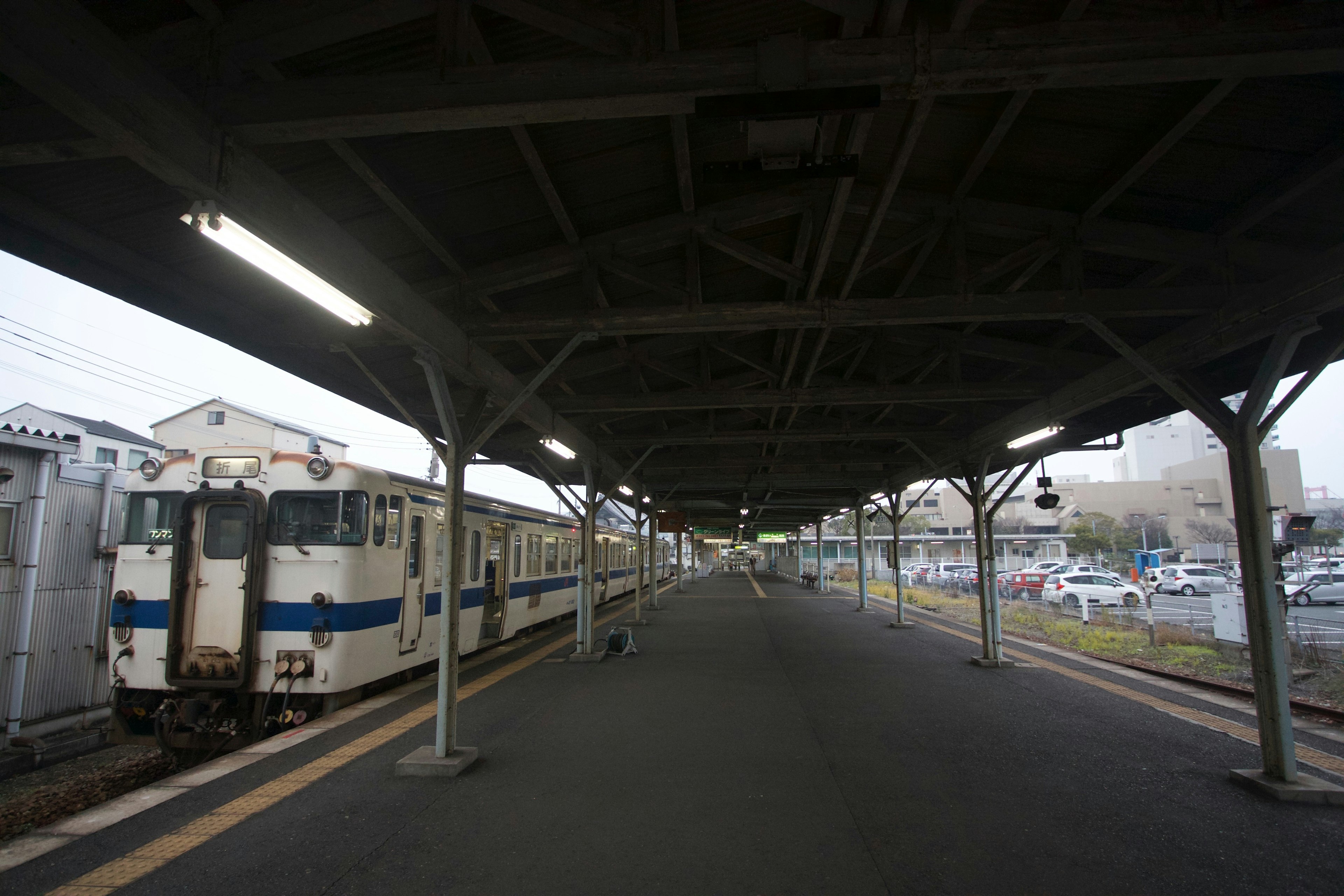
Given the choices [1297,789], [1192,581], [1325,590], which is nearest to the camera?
[1297,789]

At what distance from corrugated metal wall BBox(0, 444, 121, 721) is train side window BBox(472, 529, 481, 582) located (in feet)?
12.6

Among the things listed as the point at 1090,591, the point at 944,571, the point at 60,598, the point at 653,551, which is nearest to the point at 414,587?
the point at 60,598

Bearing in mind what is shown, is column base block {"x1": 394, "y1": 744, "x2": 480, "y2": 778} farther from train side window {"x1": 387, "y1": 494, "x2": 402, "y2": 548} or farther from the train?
train side window {"x1": 387, "y1": 494, "x2": 402, "y2": 548}

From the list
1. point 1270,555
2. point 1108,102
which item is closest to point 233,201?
point 1108,102

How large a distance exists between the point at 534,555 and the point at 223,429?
16.6 meters

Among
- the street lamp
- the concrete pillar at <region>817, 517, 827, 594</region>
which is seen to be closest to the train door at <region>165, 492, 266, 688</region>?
the concrete pillar at <region>817, 517, 827, 594</region>

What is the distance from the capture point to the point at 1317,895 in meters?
2.99

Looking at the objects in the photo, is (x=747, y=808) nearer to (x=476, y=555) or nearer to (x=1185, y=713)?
(x=1185, y=713)

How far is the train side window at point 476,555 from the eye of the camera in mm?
8820

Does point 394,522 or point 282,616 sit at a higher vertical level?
point 394,522

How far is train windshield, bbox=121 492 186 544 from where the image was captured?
6.00 meters

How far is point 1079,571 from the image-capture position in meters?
22.4

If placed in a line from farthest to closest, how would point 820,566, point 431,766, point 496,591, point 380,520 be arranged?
point 820,566 < point 496,591 < point 380,520 < point 431,766

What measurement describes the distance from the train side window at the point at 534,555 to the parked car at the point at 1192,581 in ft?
76.7
